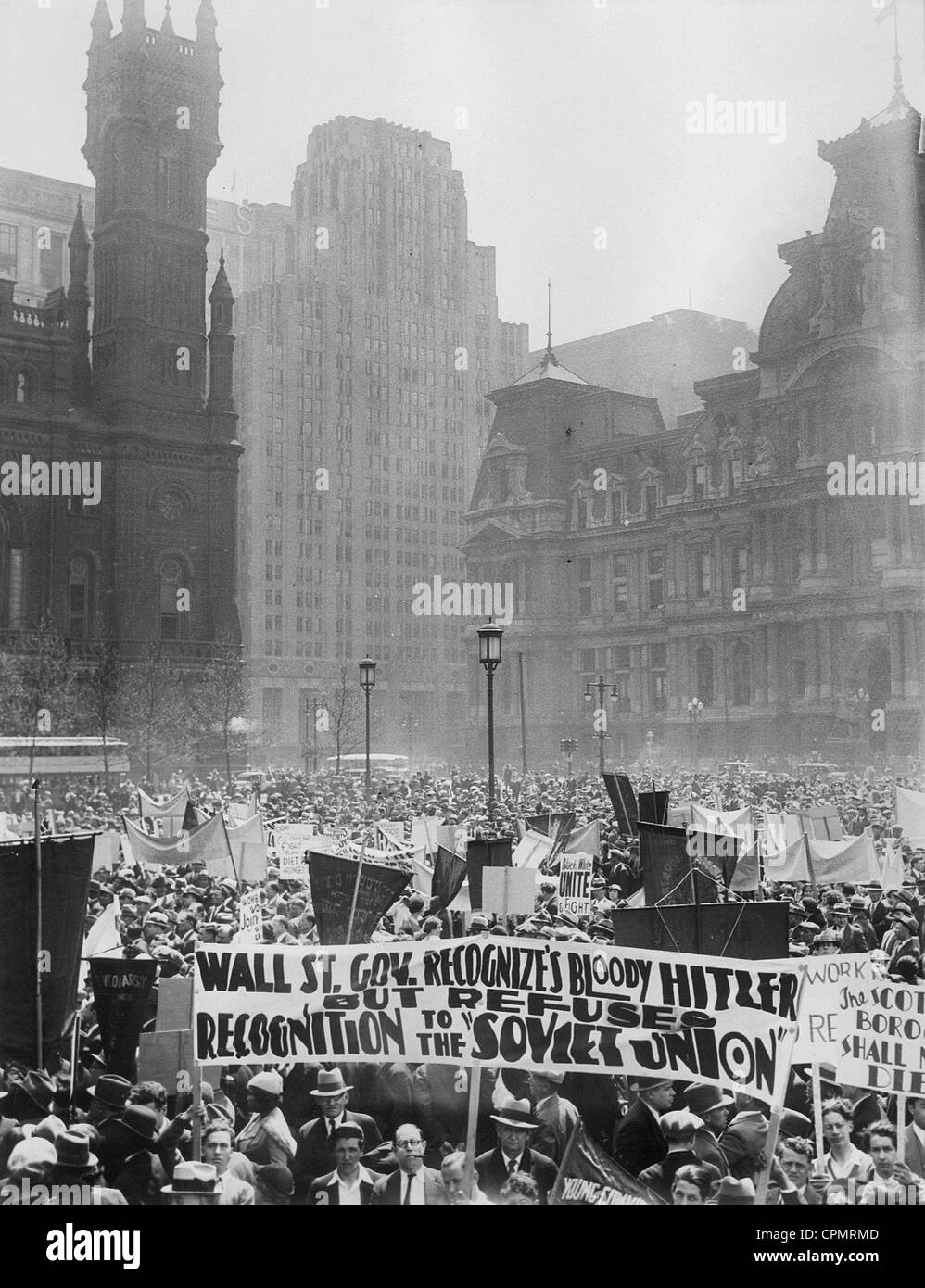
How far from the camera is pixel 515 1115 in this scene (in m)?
6.95

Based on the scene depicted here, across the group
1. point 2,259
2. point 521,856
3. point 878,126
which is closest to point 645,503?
point 878,126

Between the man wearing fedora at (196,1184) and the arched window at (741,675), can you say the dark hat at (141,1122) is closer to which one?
the man wearing fedora at (196,1184)

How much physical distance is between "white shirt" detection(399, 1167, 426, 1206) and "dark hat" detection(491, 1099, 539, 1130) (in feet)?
1.62

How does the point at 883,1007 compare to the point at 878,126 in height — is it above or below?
below

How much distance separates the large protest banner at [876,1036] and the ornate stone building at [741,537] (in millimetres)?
29183

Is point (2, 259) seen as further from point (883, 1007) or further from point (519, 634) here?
point (883, 1007)

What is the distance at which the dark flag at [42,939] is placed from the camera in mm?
7336

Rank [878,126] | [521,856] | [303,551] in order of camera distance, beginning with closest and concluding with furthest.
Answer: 1. [521,856]
2. [878,126]
3. [303,551]

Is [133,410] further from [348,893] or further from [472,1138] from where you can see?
[472,1138]

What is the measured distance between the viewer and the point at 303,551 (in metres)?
45.8

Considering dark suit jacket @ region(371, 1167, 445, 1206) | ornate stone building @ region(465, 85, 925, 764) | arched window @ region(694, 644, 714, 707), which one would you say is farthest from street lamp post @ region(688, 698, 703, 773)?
dark suit jacket @ region(371, 1167, 445, 1206)

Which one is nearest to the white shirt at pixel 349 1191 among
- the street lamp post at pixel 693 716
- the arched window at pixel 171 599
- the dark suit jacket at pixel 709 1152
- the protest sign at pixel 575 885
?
the dark suit jacket at pixel 709 1152

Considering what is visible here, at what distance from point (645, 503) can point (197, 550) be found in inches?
568

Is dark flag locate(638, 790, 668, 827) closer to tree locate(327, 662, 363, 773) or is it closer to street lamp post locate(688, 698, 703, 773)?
street lamp post locate(688, 698, 703, 773)
